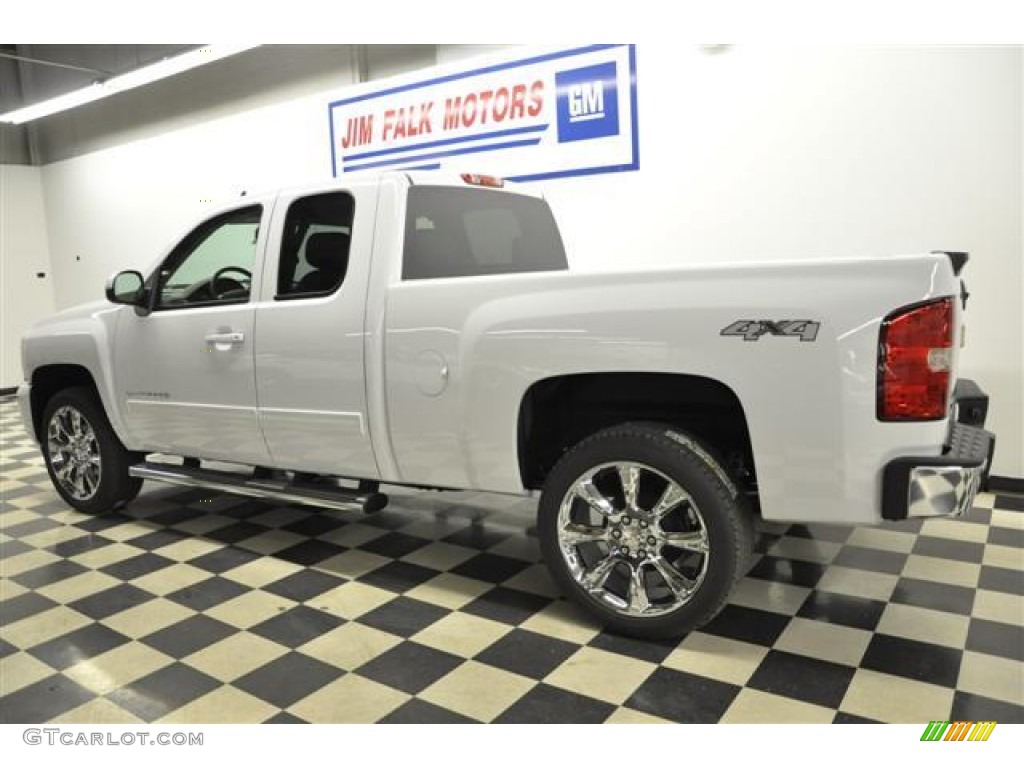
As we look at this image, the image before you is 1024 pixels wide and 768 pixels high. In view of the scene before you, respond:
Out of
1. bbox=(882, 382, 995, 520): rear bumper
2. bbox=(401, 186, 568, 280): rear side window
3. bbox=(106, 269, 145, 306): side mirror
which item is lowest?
bbox=(882, 382, 995, 520): rear bumper

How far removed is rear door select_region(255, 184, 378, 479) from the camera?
3.04 meters

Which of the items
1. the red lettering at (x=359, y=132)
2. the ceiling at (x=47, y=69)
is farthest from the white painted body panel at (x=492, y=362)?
the ceiling at (x=47, y=69)

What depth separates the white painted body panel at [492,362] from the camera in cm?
216

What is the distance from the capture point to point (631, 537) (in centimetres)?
260

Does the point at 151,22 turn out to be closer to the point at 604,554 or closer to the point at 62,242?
the point at 604,554

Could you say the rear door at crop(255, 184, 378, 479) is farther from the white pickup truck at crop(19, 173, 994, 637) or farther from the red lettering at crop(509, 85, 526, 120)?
the red lettering at crop(509, 85, 526, 120)

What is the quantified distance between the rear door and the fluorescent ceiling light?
434 cm

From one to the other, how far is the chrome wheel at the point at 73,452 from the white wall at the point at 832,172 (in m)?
3.32

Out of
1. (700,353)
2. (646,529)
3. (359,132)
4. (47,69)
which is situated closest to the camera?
(700,353)

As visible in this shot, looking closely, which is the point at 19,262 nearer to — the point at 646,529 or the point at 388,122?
the point at 388,122

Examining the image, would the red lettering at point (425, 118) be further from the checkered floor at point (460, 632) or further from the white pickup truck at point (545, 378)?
the checkered floor at point (460, 632)

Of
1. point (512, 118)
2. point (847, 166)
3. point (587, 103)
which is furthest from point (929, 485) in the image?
point (512, 118)

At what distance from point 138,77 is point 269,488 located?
19.1 feet

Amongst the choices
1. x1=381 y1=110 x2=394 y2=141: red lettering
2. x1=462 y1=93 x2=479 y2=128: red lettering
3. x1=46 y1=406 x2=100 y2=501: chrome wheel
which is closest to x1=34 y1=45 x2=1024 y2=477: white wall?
x1=462 y1=93 x2=479 y2=128: red lettering
